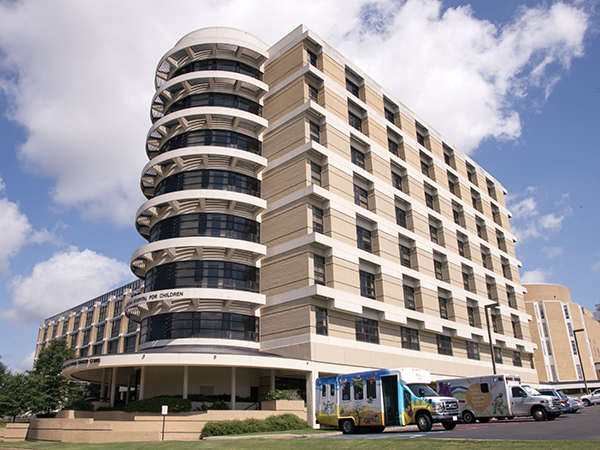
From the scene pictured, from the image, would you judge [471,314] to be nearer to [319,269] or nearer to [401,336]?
[401,336]

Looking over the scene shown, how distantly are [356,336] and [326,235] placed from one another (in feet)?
26.6

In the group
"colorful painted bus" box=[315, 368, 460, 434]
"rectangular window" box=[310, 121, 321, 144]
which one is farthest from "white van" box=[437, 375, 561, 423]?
"rectangular window" box=[310, 121, 321, 144]

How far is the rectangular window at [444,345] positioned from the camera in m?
46.3

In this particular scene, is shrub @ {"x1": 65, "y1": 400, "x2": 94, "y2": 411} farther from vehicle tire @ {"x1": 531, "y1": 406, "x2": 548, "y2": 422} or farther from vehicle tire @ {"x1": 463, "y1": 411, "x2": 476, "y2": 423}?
vehicle tire @ {"x1": 531, "y1": 406, "x2": 548, "y2": 422}

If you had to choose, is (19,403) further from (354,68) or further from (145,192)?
(354,68)

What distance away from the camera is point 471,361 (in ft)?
163

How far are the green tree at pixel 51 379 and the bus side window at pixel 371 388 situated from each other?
57331 millimetres

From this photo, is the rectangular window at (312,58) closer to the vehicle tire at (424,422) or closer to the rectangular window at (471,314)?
the rectangular window at (471,314)

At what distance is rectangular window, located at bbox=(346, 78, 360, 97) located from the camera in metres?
47.7

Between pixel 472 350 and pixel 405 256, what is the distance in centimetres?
1374

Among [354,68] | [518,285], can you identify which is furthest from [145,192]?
[518,285]

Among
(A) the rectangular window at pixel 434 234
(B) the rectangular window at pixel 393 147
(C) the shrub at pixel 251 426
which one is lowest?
(C) the shrub at pixel 251 426

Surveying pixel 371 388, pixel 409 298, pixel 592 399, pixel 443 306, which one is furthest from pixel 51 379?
pixel 592 399

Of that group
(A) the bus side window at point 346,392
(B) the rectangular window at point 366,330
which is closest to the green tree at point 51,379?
(B) the rectangular window at point 366,330
